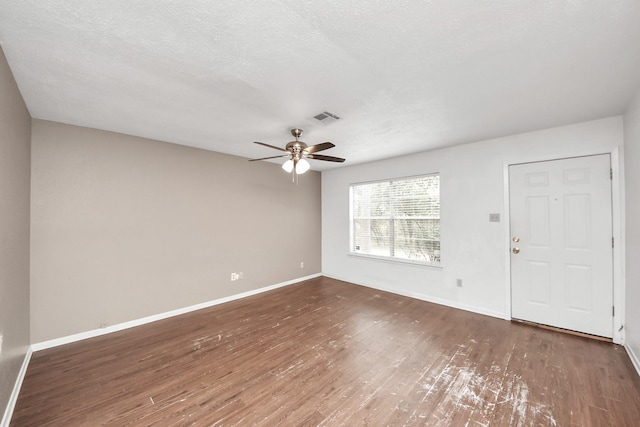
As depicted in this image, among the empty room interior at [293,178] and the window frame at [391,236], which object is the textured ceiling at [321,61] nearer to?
the empty room interior at [293,178]

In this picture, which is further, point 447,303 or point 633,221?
point 447,303

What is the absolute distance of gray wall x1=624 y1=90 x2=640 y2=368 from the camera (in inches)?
88.9

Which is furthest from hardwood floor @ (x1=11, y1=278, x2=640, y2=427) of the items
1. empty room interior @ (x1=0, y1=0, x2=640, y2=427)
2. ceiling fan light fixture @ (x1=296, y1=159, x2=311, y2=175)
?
ceiling fan light fixture @ (x1=296, y1=159, x2=311, y2=175)

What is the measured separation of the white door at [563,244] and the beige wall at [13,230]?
502cm

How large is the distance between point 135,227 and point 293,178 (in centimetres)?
221

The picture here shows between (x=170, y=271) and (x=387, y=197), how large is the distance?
3845 millimetres

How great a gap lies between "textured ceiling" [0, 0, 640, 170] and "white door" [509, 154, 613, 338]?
0.67 meters

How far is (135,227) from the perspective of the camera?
3.29 m

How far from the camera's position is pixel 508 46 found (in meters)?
1.57

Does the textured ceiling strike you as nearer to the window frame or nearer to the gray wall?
the gray wall

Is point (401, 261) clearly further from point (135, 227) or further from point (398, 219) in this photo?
point (135, 227)

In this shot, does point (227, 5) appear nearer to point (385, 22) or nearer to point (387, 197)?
point (385, 22)

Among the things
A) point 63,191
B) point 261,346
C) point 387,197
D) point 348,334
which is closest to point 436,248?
point 387,197

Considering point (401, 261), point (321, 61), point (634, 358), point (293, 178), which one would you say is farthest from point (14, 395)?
point (634, 358)
